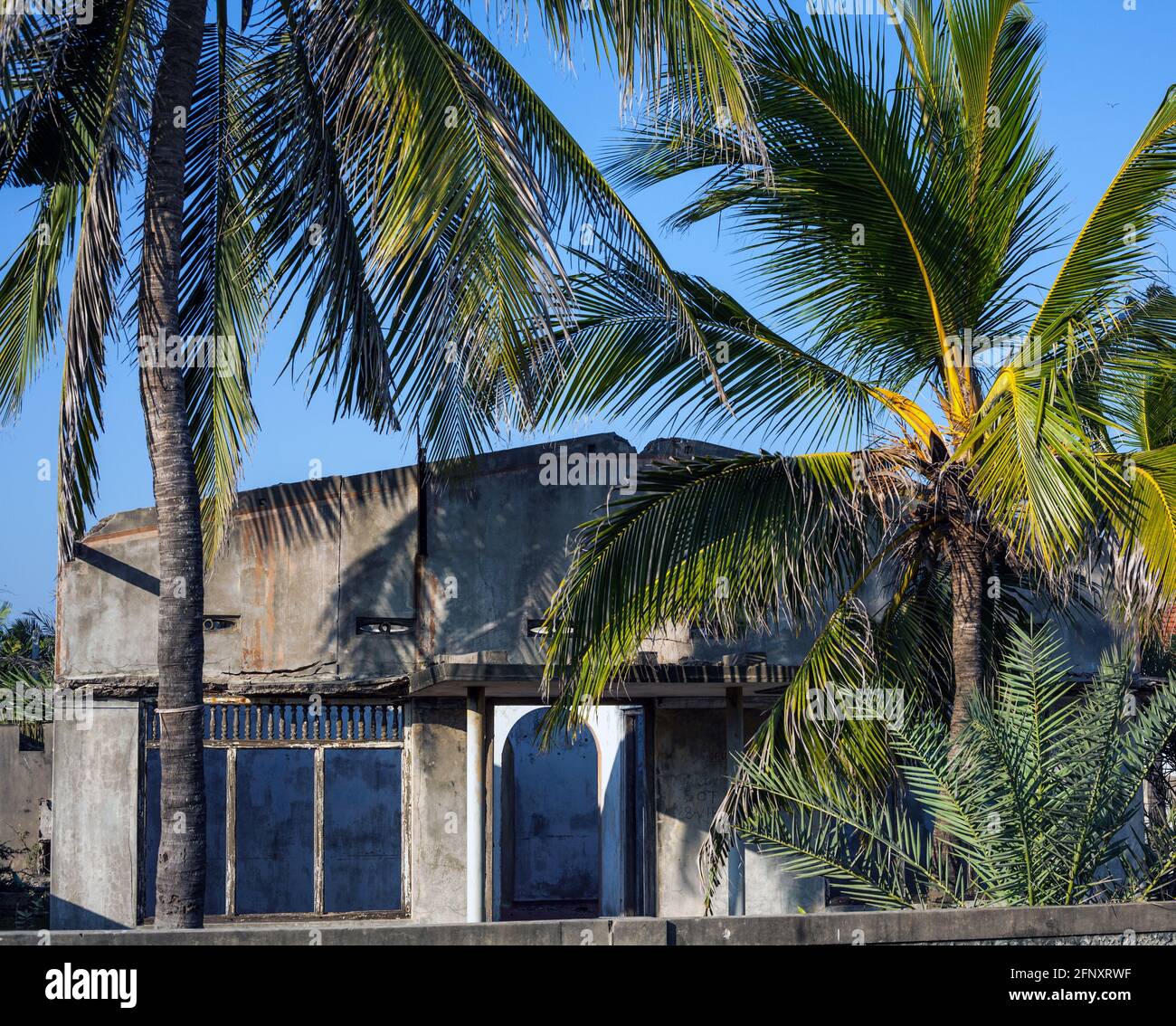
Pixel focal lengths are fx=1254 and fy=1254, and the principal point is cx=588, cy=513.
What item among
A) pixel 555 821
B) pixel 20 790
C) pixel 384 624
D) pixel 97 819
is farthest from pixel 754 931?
Answer: pixel 20 790

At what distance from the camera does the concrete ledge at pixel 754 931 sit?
14.4 feet

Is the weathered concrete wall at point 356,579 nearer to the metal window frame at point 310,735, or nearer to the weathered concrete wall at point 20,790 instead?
the metal window frame at point 310,735

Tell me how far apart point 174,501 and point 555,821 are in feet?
47.6

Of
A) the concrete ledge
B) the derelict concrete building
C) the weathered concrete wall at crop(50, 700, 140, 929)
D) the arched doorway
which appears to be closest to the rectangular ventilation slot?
the derelict concrete building

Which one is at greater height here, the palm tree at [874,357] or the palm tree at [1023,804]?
the palm tree at [874,357]

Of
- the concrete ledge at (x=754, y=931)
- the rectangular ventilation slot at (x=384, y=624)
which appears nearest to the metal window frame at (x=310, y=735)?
the rectangular ventilation slot at (x=384, y=624)

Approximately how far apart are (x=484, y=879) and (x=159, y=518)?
4.87 meters

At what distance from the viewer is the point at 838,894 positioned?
1192 cm

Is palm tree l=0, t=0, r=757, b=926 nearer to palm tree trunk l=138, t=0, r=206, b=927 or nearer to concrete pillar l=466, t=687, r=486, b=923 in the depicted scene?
palm tree trunk l=138, t=0, r=206, b=927

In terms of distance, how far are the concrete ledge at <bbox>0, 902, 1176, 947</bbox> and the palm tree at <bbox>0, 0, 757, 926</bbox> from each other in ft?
8.44

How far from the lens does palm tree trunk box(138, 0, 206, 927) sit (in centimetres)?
675

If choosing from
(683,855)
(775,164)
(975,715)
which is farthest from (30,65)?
(683,855)

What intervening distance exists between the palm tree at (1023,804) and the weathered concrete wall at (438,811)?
15.9 ft

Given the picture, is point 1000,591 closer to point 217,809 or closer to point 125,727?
point 125,727
